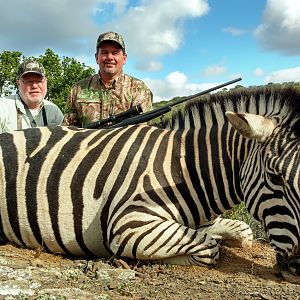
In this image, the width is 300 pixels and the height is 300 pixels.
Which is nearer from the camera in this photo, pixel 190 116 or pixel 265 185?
pixel 265 185

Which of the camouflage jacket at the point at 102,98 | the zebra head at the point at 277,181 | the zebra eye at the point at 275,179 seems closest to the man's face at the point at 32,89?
the camouflage jacket at the point at 102,98

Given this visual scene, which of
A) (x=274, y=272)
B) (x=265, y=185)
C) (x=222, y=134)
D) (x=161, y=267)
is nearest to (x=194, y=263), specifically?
(x=161, y=267)

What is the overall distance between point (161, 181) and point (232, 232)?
3.97 ft

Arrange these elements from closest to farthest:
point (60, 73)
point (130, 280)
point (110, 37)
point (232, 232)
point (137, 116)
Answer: point (130, 280) < point (232, 232) < point (137, 116) < point (110, 37) < point (60, 73)

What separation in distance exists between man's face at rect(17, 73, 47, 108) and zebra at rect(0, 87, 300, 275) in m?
1.88

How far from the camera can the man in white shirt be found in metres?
6.33

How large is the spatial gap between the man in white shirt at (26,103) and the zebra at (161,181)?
5.91ft

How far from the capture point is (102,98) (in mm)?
6949

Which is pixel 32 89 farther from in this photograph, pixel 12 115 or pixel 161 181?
pixel 161 181

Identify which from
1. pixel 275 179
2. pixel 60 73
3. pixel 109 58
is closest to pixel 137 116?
pixel 109 58

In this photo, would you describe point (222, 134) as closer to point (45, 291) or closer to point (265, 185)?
point (265, 185)

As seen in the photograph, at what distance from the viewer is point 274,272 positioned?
3754 millimetres

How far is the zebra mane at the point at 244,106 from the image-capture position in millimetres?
3768

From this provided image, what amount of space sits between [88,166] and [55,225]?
1.97 feet
